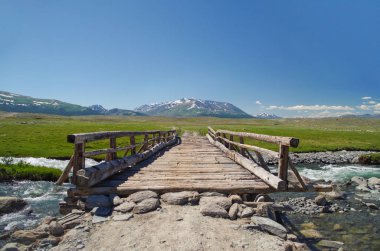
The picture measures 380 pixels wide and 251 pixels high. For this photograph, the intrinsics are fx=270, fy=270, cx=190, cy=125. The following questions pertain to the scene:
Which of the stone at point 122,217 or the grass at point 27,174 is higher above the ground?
the stone at point 122,217

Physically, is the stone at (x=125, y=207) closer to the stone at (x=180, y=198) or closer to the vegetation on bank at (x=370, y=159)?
the stone at (x=180, y=198)

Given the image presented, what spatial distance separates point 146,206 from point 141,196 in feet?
1.89

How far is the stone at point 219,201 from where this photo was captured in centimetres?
635

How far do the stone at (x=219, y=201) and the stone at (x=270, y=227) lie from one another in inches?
30.5

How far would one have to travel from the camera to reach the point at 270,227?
212 inches

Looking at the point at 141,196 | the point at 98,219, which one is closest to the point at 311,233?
the point at 141,196

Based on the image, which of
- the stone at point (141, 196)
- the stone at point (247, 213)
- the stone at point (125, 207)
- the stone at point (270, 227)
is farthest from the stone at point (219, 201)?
the stone at point (125, 207)

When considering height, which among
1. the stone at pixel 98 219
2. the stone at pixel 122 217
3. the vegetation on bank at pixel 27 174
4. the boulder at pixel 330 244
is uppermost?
the stone at pixel 122 217

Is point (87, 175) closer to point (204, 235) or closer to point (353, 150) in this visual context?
point (204, 235)

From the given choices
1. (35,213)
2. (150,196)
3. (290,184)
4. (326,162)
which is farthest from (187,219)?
(326,162)

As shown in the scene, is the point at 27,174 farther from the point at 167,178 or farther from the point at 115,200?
the point at 115,200

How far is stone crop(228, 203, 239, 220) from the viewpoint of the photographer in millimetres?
5913

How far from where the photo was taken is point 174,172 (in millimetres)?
9984

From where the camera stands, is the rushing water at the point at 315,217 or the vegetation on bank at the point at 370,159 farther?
the vegetation on bank at the point at 370,159
